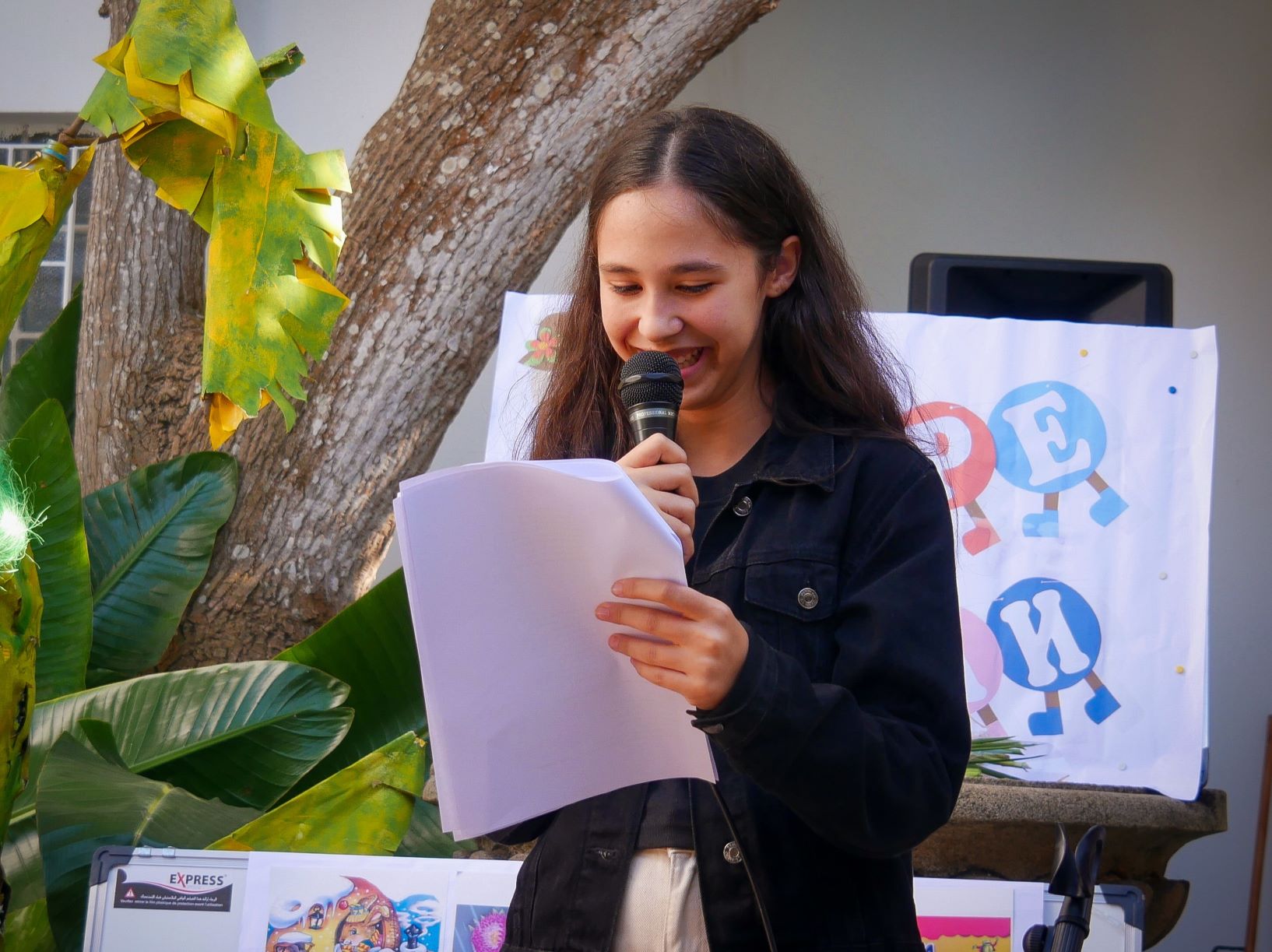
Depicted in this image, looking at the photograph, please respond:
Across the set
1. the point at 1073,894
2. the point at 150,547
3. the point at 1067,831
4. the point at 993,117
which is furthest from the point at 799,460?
the point at 993,117

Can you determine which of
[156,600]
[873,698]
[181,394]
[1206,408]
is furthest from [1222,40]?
[873,698]

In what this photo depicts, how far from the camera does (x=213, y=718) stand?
2777 millimetres

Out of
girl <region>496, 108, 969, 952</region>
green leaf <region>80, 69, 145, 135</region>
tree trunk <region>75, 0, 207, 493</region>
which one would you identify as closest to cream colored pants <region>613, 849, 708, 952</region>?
girl <region>496, 108, 969, 952</region>

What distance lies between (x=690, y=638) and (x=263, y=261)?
121 cm

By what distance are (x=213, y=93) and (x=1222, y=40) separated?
448 cm

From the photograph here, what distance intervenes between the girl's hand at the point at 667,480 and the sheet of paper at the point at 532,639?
0.06 meters

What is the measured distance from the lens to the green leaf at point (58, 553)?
2.82m

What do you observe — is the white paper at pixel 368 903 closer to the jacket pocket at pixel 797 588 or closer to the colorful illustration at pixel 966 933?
the colorful illustration at pixel 966 933

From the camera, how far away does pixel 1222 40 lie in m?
4.99

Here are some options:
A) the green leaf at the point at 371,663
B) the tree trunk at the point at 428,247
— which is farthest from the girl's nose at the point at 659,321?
the tree trunk at the point at 428,247

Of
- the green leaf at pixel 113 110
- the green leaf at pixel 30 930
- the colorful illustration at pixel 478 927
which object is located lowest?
the green leaf at pixel 30 930

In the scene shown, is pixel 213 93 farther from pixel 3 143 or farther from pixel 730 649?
pixel 3 143

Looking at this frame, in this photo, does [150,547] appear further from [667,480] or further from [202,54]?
[667,480]

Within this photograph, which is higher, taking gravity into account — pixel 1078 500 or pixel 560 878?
pixel 1078 500
